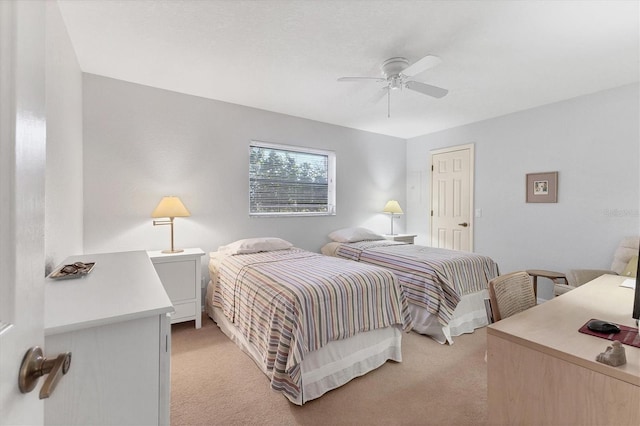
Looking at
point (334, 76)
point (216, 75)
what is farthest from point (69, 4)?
point (334, 76)

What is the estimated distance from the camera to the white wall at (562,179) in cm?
305

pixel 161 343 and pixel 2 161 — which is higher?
pixel 2 161

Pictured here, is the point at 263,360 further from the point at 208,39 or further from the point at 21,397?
the point at 208,39

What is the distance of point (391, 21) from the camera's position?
199 centimetres

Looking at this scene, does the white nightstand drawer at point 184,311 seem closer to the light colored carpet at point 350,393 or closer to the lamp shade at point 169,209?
the light colored carpet at point 350,393

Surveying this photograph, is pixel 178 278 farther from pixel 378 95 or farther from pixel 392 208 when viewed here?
pixel 392 208

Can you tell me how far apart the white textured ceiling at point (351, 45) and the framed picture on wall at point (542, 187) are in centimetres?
90

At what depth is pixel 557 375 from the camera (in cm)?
104

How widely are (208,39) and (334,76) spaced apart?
1.15 meters

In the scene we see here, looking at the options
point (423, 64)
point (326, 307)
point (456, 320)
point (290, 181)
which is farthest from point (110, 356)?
point (290, 181)

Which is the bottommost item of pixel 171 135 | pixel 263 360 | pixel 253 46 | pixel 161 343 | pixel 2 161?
pixel 263 360

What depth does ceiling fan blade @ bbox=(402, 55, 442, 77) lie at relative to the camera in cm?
209

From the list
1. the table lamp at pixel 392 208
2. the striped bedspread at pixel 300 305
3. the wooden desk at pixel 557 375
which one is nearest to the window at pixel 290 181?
the table lamp at pixel 392 208

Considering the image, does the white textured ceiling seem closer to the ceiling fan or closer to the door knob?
the ceiling fan
